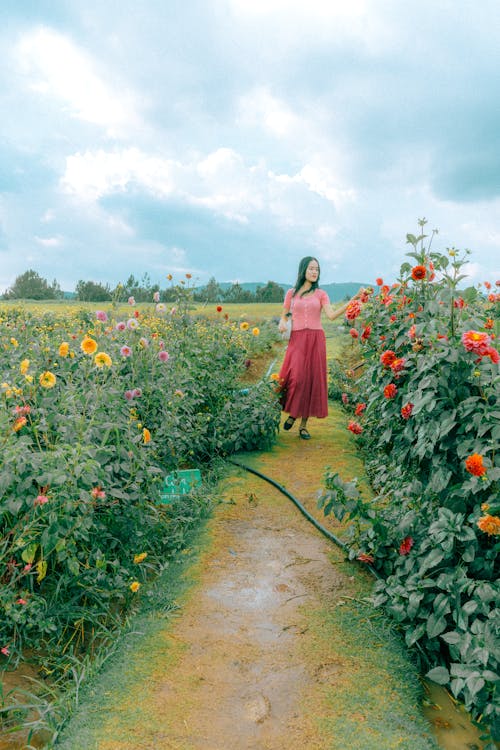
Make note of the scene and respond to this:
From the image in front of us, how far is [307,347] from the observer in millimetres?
6176

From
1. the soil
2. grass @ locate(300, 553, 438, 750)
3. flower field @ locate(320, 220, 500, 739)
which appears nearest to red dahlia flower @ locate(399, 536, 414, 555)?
flower field @ locate(320, 220, 500, 739)

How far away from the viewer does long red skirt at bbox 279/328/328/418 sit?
20.2 ft

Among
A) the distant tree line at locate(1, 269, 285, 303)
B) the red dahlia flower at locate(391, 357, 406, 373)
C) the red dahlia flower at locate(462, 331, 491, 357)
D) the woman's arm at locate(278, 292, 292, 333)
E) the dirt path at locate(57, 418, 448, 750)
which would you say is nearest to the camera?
the dirt path at locate(57, 418, 448, 750)

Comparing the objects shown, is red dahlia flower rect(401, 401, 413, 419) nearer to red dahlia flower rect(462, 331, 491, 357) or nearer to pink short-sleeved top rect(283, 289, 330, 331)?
red dahlia flower rect(462, 331, 491, 357)

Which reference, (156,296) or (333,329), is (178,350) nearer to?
(156,296)

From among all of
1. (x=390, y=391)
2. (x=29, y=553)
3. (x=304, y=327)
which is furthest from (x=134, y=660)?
(x=304, y=327)

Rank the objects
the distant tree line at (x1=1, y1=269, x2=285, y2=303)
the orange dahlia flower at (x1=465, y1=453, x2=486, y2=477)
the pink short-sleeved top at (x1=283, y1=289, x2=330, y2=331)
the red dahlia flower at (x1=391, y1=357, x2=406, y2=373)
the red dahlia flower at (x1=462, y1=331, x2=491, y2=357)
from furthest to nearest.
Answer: the distant tree line at (x1=1, y1=269, x2=285, y2=303)
the pink short-sleeved top at (x1=283, y1=289, x2=330, y2=331)
the red dahlia flower at (x1=391, y1=357, x2=406, y2=373)
the red dahlia flower at (x1=462, y1=331, x2=491, y2=357)
the orange dahlia flower at (x1=465, y1=453, x2=486, y2=477)

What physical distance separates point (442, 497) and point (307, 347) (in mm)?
3466

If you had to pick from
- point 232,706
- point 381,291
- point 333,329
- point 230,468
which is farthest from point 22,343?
point 333,329

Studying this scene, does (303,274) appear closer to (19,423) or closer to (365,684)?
(19,423)

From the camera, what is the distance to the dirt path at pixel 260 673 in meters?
2.24

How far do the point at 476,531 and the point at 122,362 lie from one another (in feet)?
8.86

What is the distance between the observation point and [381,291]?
397 centimetres

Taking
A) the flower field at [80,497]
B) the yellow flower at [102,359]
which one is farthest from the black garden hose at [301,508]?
the yellow flower at [102,359]
